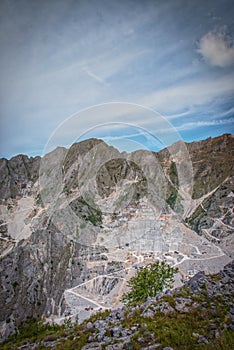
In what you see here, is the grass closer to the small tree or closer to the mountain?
the small tree

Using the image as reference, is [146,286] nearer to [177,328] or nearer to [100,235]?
[177,328]

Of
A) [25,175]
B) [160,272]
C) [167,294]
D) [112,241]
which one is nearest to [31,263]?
[112,241]

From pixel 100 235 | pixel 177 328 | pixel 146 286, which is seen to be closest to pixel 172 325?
pixel 177 328

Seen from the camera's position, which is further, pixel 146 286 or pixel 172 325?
pixel 146 286

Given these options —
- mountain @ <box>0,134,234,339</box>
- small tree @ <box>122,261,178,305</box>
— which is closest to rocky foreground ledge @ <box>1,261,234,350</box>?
small tree @ <box>122,261,178,305</box>

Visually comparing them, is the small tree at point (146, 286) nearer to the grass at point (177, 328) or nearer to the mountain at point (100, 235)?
the grass at point (177, 328)
